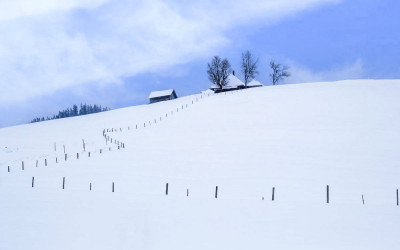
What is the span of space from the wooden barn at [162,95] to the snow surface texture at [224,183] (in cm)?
3812

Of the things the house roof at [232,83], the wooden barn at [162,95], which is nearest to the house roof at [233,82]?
the house roof at [232,83]

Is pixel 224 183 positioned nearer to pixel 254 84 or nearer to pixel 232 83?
pixel 232 83

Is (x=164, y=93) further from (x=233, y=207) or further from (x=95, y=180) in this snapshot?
(x=233, y=207)

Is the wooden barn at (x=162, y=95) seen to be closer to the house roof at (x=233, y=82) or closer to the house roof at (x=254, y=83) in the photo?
the house roof at (x=233, y=82)

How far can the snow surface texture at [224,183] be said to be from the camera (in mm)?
12672

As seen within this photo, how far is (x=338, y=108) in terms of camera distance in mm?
47656

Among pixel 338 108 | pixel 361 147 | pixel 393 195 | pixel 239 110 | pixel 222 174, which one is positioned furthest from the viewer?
pixel 239 110

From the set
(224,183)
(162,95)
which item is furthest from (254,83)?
(224,183)

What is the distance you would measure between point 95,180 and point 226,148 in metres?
13.8

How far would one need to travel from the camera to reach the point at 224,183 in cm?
2252

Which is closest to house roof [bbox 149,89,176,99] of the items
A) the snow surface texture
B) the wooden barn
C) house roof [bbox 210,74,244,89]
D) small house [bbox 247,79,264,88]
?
the wooden barn

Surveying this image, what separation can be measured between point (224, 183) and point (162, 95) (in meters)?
69.5

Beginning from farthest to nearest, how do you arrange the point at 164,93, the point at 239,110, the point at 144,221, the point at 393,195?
the point at 164,93, the point at 239,110, the point at 393,195, the point at 144,221

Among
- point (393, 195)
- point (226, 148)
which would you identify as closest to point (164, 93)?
point (226, 148)
